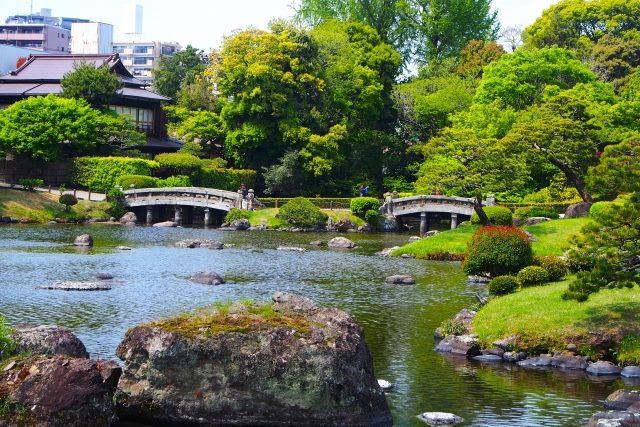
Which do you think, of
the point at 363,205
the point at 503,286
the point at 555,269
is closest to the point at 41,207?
the point at 363,205

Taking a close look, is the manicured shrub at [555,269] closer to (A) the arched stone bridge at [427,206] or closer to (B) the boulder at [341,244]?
(B) the boulder at [341,244]

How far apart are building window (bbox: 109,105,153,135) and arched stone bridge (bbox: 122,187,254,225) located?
15.6m

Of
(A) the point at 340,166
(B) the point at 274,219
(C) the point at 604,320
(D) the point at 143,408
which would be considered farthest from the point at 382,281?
(A) the point at 340,166

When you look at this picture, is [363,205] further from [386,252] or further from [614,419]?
[614,419]

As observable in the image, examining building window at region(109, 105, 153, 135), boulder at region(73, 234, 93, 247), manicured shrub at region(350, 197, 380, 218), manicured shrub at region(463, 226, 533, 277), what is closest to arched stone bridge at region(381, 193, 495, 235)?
manicured shrub at region(350, 197, 380, 218)

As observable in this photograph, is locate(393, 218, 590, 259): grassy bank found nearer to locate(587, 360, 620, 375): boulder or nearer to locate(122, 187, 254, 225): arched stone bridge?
locate(122, 187, 254, 225): arched stone bridge

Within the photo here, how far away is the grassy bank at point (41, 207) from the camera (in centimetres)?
7438

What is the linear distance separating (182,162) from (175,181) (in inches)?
91.3

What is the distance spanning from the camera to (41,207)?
250 ft

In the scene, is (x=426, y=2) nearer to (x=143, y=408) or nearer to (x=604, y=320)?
(x=604, y=320)

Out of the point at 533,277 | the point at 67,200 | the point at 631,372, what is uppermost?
the point at 67,200

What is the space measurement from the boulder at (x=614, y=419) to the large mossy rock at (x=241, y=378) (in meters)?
5.11

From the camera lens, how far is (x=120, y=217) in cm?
7981

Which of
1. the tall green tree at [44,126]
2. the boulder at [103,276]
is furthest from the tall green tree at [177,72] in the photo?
the boulder at [103,276]
